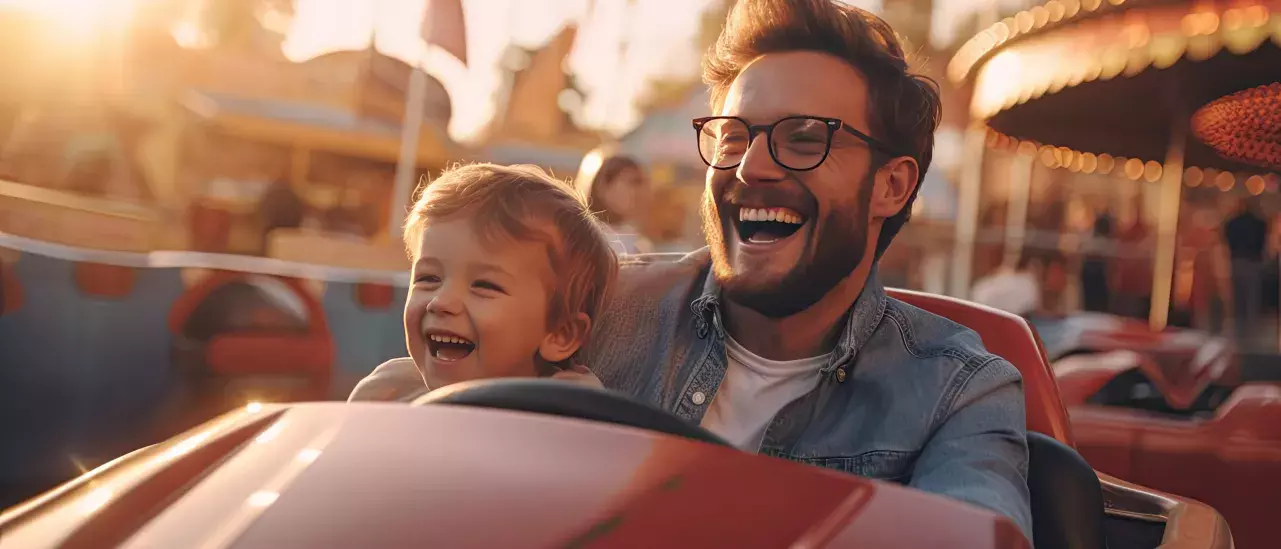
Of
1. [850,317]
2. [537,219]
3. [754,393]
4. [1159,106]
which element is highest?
[1159,106]

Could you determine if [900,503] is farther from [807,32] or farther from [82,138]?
[82,138]

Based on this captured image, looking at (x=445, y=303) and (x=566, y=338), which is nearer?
(x=445, y=303)

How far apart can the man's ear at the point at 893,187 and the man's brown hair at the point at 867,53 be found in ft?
0.04

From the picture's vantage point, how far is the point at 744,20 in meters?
1.56

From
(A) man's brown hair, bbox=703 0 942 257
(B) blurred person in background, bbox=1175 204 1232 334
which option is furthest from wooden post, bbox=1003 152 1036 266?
(A) man's brown hair, bbox=703 0 942 257

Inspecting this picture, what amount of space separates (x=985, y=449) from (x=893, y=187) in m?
0.46

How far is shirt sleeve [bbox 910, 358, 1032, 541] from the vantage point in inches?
43.4

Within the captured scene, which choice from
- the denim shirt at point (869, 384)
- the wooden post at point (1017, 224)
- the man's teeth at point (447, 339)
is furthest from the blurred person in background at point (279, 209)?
the man's teeth at point (447, 339)

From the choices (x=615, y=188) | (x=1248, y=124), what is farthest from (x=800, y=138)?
(x=1248, y=124)

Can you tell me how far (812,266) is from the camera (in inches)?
56.8

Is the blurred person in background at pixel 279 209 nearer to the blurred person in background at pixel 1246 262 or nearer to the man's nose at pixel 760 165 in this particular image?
the man's nose at pixel 760 165

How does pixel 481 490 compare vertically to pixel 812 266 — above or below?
below

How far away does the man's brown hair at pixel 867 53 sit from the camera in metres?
1.48

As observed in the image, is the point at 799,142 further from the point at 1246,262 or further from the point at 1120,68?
the point at 1246,262
